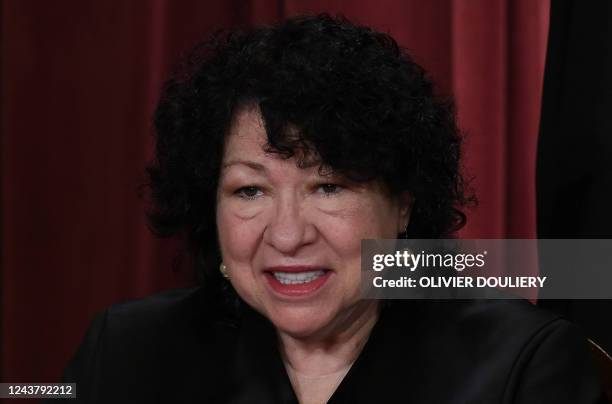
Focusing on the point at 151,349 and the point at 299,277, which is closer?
the point at 299,277

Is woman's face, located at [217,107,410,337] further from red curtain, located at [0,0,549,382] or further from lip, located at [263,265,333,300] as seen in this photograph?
red curtain, located at [0,0,549,382]

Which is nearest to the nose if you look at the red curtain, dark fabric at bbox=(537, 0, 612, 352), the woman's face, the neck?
the woman's face


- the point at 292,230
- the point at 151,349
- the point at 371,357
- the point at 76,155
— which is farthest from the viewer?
the point at 76,155

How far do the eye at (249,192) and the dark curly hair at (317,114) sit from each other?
7cm

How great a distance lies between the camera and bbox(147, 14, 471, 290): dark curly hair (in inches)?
48.9

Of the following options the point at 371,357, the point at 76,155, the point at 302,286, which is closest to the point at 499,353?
the point at 371,357

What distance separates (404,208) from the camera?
1389 mm

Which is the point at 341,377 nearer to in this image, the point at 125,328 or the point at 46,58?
the point at 125,328

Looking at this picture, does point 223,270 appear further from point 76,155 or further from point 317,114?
point 76,155

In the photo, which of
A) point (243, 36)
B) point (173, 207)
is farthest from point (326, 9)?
point (173, 207)

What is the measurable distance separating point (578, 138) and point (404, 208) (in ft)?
1.03

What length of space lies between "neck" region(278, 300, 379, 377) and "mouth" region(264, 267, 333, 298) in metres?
0.12

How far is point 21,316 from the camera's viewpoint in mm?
2182

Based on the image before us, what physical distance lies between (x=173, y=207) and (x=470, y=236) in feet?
2.36
